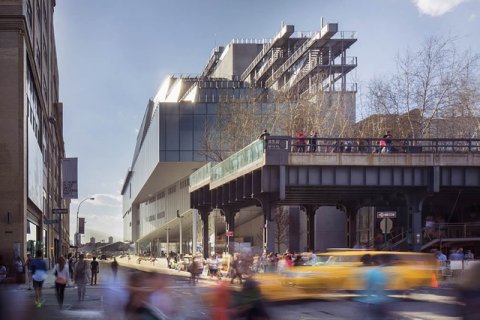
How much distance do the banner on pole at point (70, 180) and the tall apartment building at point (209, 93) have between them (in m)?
15.2

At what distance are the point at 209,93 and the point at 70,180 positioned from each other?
112ft

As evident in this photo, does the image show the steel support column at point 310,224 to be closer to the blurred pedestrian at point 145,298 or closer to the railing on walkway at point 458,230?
the railing on walkway at point 458,230

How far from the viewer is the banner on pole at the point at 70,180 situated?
2234 inches

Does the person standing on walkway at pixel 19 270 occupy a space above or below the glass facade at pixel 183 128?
below

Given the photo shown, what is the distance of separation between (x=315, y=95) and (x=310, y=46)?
2430cm

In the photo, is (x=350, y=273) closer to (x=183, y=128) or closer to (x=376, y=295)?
(x=376, y=295)

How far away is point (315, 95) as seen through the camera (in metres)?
61.3

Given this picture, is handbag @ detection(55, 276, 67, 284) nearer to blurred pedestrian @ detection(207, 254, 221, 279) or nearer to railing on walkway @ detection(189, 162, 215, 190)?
blurred pedestrian @ detection(207, 254, 221, 279)

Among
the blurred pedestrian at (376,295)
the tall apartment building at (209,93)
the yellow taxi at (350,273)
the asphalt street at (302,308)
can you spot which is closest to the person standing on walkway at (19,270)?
the asphalt street at (302,308)

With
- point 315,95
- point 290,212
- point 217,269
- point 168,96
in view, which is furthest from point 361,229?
point 168,96

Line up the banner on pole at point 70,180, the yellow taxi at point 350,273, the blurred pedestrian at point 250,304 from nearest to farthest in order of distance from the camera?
the blurred pedestrian at point 250,304
the yellow taxi at point 350,273
the banner on pole at point 70,180

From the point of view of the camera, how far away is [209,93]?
8906 cm

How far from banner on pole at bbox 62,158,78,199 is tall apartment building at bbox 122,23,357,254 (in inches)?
599

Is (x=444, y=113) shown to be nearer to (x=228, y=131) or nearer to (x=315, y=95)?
(x=315, y=95)
